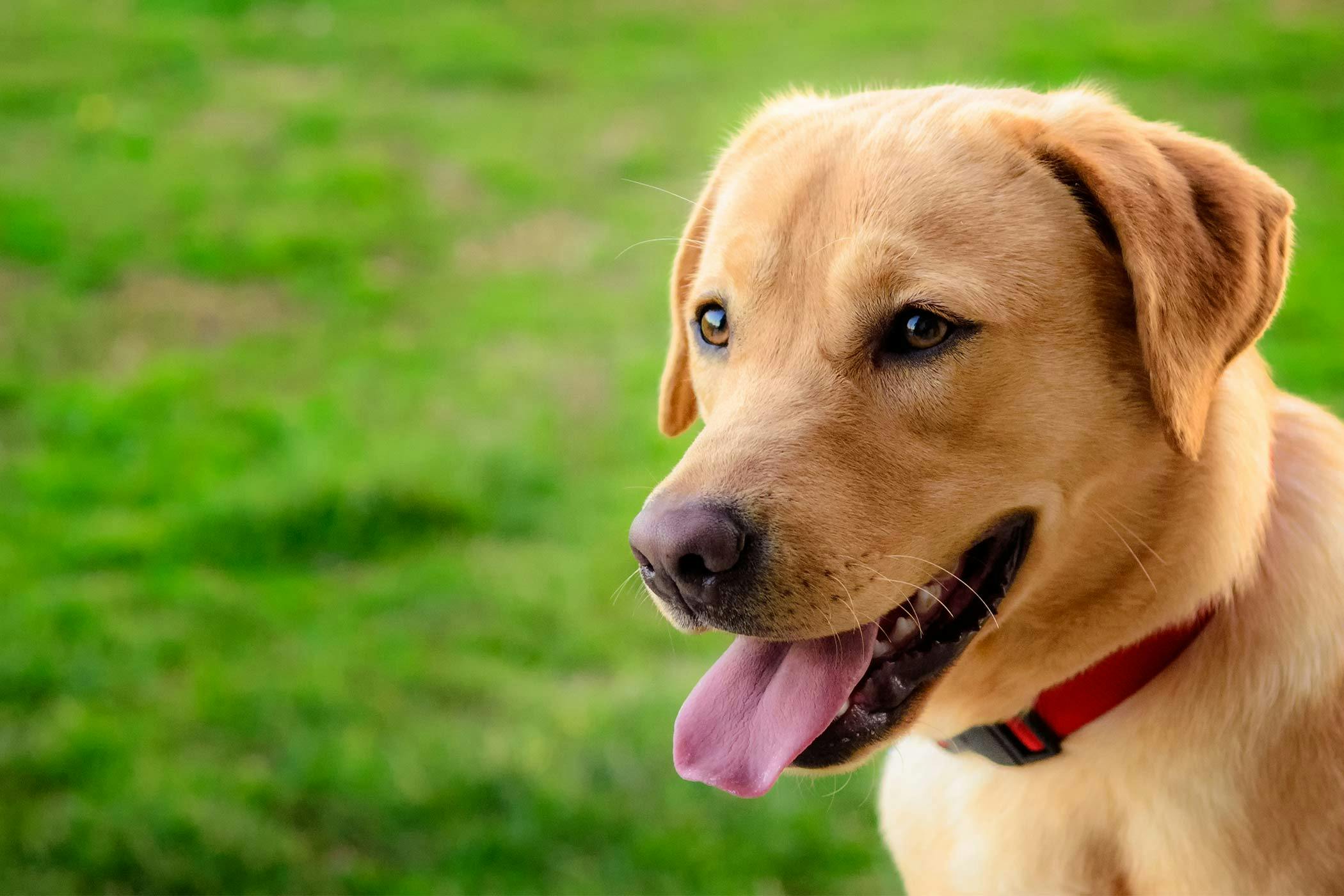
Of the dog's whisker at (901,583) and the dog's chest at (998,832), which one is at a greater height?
the dog's whisker at (901,583)

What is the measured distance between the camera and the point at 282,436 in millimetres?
6039

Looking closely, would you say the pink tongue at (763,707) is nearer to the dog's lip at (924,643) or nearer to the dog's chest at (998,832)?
the dog's lip at (924,643)

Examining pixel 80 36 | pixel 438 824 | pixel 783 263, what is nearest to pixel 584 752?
pixel 438 824

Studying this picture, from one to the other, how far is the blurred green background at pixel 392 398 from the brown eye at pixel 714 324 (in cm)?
170

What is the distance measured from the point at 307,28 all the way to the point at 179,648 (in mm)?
8084

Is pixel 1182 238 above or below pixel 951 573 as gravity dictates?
above

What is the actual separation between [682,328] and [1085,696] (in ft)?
4.29

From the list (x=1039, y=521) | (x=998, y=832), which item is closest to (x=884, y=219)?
(x=1039, y=521)

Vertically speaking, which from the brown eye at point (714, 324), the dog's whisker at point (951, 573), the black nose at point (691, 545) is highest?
the brown eye at point (714, 324)

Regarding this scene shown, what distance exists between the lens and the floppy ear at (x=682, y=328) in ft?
10.3

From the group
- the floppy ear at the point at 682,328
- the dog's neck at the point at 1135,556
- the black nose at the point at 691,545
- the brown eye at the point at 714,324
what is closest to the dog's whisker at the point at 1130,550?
the dog's neck at the point at 1135,556

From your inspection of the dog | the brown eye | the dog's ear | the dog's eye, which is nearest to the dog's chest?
the dog

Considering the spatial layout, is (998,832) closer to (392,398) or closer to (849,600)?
(849,600)

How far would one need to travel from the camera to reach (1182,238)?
7.62 feet
